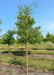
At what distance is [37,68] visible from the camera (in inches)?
131

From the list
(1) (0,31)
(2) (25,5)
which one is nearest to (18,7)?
(2) (25,5)

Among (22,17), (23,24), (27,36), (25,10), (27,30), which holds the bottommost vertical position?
(27,36)

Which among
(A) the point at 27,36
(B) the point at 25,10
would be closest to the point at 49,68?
(A) the point at 27,36

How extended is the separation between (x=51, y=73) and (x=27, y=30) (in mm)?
2002

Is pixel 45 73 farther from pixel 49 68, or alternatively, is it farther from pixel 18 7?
pixel 18 7

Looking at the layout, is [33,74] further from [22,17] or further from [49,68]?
[22,17]

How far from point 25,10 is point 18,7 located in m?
0.36

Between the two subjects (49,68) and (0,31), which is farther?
(0,31)

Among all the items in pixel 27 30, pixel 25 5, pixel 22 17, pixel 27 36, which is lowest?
pixel 27 36

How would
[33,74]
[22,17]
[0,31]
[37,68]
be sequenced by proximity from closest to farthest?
1. [33,74]
2. [22,17]
3. [37,68]
4. [0,31]

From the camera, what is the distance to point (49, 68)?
3291 millimetres

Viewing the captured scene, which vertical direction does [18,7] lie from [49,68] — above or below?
above

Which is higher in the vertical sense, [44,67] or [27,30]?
[27,30]

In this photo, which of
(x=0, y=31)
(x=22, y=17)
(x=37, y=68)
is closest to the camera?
(x=22, y=17)
